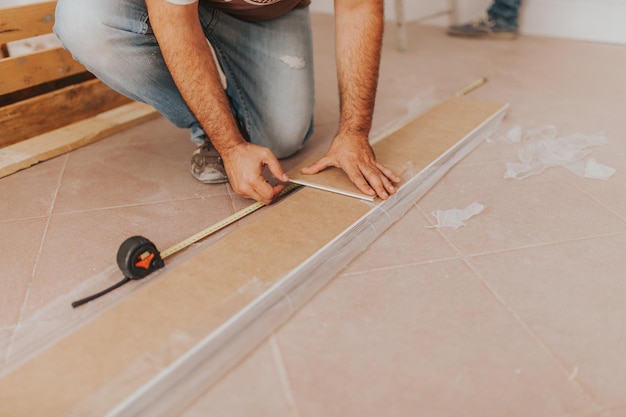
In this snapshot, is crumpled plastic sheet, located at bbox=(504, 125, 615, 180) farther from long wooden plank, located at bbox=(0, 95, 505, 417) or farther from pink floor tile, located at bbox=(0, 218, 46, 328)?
pink floor tile, located at bbox=(0, 218, 46, 328)

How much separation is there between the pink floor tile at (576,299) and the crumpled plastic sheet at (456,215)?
0.15 metres

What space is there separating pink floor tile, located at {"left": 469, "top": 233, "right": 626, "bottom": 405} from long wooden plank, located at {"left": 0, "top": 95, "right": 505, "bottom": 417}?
317mm

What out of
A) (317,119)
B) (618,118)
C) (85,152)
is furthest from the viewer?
(317,119)

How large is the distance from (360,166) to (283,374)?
0.61 m

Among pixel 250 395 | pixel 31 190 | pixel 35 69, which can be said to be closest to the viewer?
pixel 250 395

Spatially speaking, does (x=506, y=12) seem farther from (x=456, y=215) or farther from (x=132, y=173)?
(x=132, y=173)

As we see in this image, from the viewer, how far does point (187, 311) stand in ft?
3.16

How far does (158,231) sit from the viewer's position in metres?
1.32

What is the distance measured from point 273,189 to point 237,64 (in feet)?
1.79

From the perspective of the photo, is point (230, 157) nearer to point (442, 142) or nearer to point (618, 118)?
point (442, 142)

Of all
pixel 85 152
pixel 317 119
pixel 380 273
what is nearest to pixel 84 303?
pixel 380 273

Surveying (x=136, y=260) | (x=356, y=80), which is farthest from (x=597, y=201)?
(x=136, y=260)

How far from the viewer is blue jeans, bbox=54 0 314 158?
1.38 metres

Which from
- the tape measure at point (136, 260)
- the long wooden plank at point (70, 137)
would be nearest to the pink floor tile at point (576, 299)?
the tape measure at point (136, 260)
